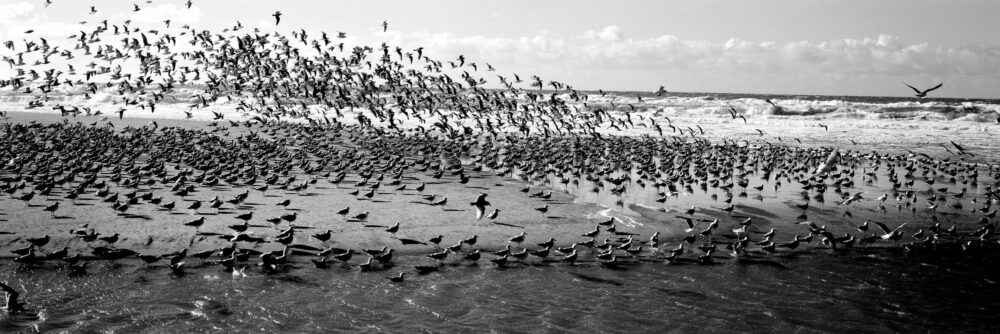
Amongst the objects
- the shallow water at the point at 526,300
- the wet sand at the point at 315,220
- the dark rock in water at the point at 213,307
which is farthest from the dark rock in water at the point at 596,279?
the dark rock in water at the point at 213,307

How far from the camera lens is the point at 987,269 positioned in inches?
553

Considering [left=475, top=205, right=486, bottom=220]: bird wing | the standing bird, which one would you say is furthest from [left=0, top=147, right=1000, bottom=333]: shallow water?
[left=475, top=205, right=486, bottom=220]: bird wing

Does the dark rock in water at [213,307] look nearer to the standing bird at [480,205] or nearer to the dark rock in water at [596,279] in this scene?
the dark rock in water at [596,279]

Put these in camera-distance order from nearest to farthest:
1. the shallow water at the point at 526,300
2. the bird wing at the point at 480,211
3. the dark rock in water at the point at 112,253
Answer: the shallow water at the point at 526,300, the dark rock in water at the point at 112,253, the bird wing at the point at 480,211

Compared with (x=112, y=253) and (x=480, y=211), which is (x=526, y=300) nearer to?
(x=480, y=211)

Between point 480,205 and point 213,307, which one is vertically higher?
point 480,205

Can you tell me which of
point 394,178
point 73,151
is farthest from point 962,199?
point 73,151

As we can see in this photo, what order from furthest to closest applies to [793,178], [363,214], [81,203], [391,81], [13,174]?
1. [391,81]
2. [793,178]
3. [13,174]
4. [81,203]
5. [363,214]

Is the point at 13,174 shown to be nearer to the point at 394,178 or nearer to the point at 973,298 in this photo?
the point at 394,178

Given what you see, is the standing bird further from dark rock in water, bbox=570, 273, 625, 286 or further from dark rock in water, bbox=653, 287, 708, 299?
dark rock in water, bbox=653, 287, 708, 299

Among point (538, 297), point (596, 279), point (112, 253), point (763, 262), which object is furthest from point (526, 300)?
point (112, 253)

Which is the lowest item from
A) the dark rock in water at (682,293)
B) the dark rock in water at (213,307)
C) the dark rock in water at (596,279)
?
the dark rock in water at (682,293)

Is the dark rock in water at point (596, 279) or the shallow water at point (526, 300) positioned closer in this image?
the shallow water at point (526, 300)

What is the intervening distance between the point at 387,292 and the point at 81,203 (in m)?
10.3
